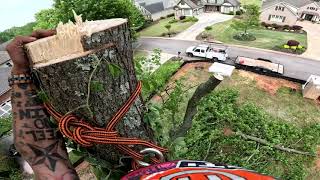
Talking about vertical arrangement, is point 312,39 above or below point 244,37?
below

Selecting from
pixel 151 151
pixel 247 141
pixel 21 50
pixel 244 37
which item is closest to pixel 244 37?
pixel 244 37

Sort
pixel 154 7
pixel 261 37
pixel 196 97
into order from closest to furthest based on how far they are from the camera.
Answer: pixel 196 97 < pixel 261 37 < pixel 154 7

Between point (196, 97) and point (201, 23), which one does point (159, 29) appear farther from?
point (196, 97)

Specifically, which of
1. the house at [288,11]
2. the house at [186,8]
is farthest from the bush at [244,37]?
the house at [186,8]

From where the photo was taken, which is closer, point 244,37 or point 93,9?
point 93,9

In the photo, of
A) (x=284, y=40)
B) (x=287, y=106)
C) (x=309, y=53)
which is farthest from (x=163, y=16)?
(x=287, y=106)

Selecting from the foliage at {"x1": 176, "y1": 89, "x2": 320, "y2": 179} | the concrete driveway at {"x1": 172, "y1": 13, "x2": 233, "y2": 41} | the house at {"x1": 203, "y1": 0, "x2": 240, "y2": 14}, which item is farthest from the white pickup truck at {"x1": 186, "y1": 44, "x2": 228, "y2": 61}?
the house at {"x1": 203, "y1": 0, "x2": 240, "y2": 14}

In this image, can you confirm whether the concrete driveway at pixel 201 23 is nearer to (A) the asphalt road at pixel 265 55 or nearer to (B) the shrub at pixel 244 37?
(A) the asphalt road at pixel 265 55

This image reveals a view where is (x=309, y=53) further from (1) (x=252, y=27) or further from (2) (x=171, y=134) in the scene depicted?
(2) (x=171, y=134)
